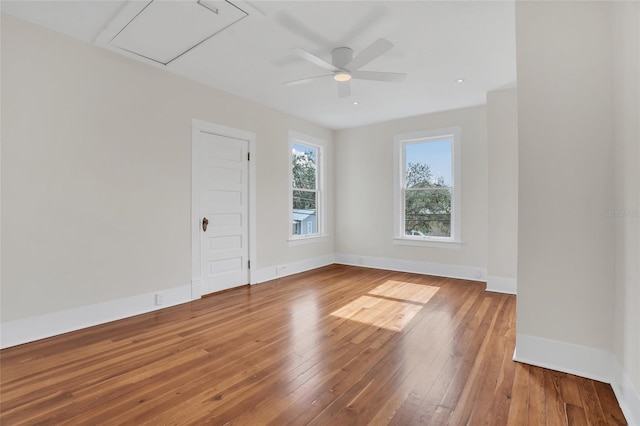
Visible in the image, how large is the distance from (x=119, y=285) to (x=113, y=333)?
1.78 feet

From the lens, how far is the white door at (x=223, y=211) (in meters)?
4.04

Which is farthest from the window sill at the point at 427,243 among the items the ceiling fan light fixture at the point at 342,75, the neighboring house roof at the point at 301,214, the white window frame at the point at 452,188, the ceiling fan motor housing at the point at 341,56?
the ceiling fan motor housing at the point at 341,56

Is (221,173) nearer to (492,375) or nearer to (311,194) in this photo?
(311,194)

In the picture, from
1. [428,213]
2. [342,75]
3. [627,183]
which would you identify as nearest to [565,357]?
[627,183]

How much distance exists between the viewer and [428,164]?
543 centimetres

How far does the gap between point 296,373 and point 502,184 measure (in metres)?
3.82

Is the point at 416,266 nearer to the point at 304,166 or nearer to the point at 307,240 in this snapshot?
the point at 307,240

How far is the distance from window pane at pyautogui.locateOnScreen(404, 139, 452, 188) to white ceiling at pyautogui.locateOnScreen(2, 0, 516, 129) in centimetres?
106

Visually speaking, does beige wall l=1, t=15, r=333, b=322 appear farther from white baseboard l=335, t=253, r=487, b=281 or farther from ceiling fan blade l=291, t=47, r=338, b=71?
white baseboard l=335, t=253, r=487, b=281

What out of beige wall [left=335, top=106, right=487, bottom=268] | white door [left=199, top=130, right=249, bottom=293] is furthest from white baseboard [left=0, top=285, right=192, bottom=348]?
beige wall [left=335, top=106, right=487, bottom=268]

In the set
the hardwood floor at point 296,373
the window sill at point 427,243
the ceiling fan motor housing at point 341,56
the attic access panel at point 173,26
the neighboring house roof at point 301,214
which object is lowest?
the hardwood floor at point 296,373

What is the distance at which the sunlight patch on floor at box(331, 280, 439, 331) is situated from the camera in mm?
3154

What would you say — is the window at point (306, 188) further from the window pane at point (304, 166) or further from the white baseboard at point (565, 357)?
the white baseboard at point (565, 357)

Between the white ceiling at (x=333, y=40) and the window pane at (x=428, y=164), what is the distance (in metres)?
1.06
